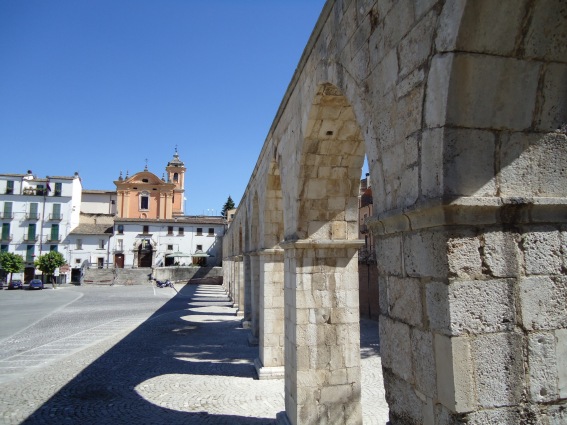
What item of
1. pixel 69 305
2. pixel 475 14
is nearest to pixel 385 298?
pixel 475 14

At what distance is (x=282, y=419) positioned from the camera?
621 cm

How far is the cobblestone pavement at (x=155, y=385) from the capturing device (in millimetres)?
6891

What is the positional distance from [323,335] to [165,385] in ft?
14.6

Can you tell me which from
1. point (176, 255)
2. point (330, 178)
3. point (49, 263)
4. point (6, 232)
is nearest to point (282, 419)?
point (330, 178)

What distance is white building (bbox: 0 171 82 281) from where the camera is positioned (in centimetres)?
4075

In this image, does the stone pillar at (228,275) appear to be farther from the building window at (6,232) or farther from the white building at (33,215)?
the building window at (6,232)

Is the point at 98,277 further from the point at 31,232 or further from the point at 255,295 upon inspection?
the point at 255,295

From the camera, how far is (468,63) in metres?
2.22

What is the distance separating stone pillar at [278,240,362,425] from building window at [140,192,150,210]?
4499 cm

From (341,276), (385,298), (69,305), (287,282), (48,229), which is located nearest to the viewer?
(385,298)

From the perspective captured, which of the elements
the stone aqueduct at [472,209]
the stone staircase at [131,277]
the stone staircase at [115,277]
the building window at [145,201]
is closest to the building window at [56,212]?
the stone staircase at [115,277]

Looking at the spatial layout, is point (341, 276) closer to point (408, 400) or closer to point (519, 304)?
point (408, 400)

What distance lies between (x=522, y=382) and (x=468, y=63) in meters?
1.78

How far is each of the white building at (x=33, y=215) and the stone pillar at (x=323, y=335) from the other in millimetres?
42384
